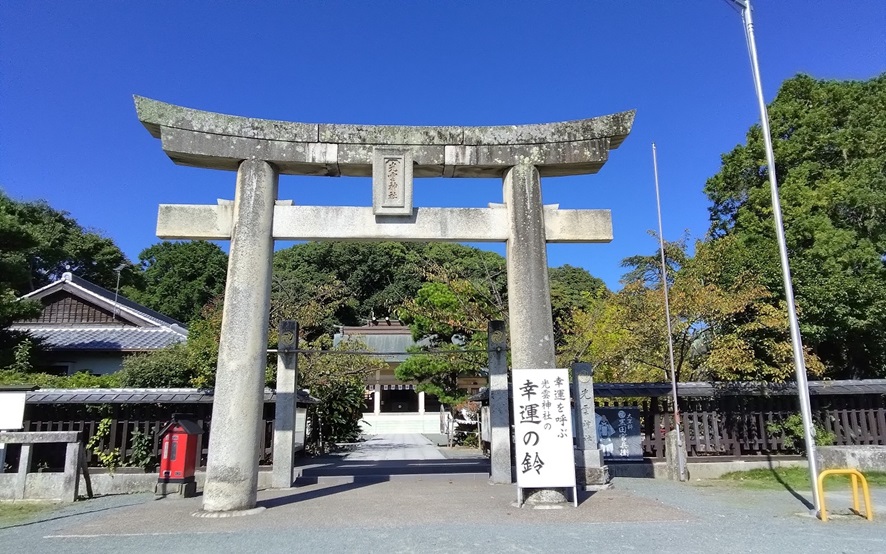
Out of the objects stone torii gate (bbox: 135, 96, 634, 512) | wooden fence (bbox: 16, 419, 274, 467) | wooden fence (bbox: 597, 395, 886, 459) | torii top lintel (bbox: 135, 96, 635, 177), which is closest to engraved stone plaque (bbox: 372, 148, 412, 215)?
stone torii gate (bbox: 135, 96, 634, 512)

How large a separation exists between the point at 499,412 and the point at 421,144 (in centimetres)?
530

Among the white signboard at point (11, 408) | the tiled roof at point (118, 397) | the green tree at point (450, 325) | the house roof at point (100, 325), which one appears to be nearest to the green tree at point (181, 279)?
the house roof at point (100, 325)

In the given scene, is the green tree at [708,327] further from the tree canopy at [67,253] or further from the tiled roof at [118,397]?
the tree canopy at [67,253]

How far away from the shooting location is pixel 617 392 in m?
12.1

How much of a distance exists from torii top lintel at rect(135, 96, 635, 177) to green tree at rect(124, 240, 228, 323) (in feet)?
114

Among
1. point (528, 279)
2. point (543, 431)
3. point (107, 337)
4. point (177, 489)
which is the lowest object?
point (177, 489)

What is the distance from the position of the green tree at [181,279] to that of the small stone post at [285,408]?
33.0 m

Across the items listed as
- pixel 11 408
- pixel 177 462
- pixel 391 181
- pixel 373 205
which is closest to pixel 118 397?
pixel 11 408

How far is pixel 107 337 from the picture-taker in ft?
70.5

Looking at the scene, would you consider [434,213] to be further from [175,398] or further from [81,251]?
[81,251]

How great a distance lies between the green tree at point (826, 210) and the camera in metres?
14.5

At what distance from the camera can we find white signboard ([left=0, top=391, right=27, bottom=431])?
30.4 ft

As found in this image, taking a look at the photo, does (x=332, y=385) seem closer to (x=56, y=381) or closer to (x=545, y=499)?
(x=56, y=381)

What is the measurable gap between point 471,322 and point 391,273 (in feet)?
88.0
